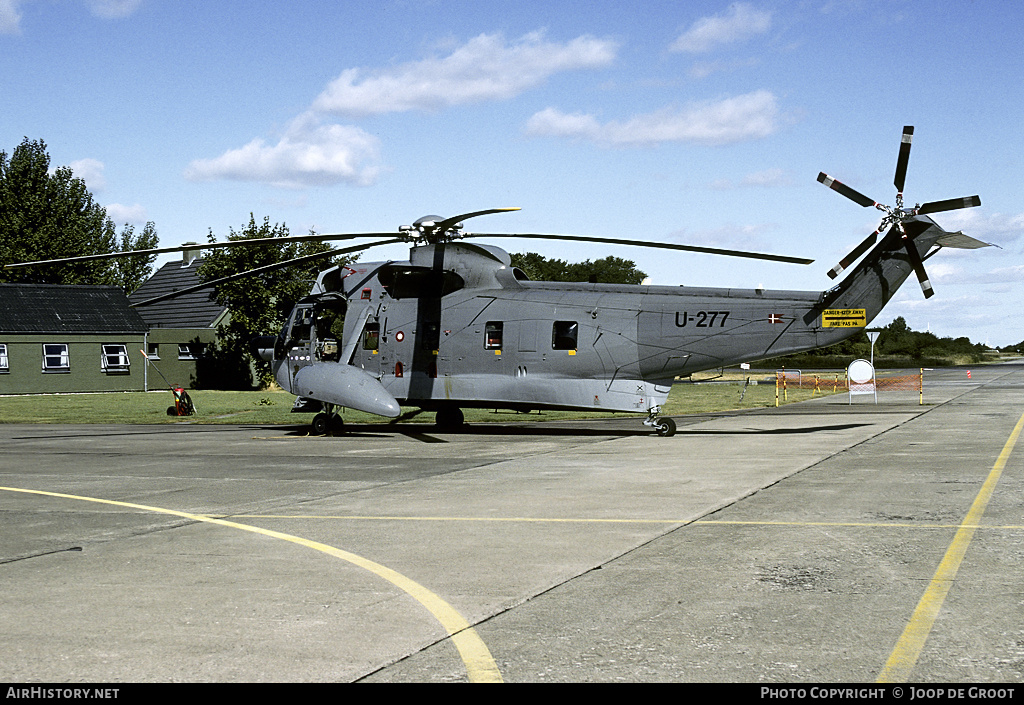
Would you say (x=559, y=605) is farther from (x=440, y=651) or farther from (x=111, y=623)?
(x=111, y=623)

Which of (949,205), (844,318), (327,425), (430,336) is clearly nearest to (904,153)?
(949,205)

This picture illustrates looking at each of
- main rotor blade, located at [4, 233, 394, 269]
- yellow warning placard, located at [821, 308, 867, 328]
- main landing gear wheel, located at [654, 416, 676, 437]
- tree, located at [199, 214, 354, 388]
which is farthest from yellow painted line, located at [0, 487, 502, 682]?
tree, located at [199, 214, 354, 388]

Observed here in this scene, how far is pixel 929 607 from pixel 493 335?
1645 cm

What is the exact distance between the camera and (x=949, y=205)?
19016 mm

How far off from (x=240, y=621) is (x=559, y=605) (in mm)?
2199

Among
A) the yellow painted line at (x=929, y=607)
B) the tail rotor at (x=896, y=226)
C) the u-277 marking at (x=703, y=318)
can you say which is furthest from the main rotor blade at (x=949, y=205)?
the yellow painted line at (x=929, y=607)

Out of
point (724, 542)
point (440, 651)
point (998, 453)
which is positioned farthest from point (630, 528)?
point (998, 453)

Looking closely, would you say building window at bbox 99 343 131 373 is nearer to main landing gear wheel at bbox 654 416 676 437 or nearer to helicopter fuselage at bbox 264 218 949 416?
helicopter fuselage at bbox 264 218 949 416

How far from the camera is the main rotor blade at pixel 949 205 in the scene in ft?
59.7

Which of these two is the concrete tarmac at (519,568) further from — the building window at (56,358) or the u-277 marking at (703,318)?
the building window at (56,358)

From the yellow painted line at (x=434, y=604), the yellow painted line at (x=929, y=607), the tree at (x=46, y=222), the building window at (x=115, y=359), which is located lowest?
the yellow painted line at (x=434, y=604)

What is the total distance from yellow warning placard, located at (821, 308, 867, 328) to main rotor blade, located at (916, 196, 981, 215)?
2444 millimetres

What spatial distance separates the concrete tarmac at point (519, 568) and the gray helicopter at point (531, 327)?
14.9 ft

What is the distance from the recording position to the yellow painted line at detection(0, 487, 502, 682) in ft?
17.4
